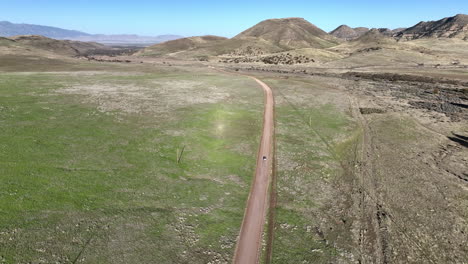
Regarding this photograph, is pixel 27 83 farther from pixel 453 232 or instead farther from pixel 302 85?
pixel 453 232

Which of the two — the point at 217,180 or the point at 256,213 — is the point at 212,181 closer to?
the point at 217,180

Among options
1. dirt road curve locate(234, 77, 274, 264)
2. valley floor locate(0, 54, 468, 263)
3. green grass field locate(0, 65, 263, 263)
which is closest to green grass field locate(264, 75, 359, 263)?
valley floor locate(0, 54, 468, 263)

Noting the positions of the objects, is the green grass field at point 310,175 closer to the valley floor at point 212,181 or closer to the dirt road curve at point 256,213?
the valley floor at point 212,181

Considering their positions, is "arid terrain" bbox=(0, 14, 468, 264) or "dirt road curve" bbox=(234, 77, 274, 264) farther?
"arid terrain" bbox=(0, 14, 468, 264)

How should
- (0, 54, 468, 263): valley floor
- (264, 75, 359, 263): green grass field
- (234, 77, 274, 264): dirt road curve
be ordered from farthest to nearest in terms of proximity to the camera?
1. (264, 75, 359, 263): green grass field
2. (0, 54, 468, 263): valley floor
3. (234, 77, 274, 264): dirt road curve

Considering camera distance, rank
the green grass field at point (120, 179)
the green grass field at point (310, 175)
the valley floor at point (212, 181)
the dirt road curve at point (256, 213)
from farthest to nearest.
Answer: the green grass field at point (310, 175) < the valley floor at point (212, 181) < the dirt road curve at point (256, 213) < the green grass field at point (120, 179)

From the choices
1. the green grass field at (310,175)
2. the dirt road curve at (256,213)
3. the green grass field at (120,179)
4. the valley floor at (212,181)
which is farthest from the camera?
the green grass field at (310,175)

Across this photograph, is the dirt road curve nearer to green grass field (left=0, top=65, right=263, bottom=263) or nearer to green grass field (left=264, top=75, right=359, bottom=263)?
green grass field (left=0, top=65, right=263, bottom=263)

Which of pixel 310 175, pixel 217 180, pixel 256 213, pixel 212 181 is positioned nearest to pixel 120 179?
pixel 212 181

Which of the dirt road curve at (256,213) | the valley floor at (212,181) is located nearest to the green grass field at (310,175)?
the valley floor at (212,181)
